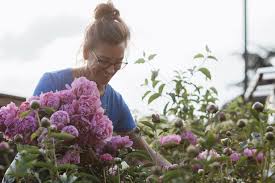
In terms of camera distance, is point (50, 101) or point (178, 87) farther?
point (178, 87)

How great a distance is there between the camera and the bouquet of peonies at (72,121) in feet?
5.96

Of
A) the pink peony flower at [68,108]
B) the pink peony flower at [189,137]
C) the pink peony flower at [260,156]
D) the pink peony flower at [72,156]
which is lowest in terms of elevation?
the pink peony flower at [260,156]

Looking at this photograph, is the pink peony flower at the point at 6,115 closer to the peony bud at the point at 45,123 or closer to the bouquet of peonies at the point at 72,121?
the bouquet of peonies at the point at 72,121

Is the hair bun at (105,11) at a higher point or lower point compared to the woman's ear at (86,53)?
higher

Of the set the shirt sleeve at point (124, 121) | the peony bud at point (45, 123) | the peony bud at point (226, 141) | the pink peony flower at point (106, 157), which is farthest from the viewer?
the shirt sleeve at point (124, 121)

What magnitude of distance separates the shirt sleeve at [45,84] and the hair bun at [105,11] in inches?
14.7

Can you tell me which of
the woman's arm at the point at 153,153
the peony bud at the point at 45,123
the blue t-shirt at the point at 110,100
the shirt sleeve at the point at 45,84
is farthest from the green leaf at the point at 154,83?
the peony bud at the point at 45,123

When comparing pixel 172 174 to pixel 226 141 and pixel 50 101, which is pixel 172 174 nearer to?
pixel 50 101

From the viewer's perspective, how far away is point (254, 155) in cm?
190

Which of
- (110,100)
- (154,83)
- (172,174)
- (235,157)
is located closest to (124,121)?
(110,100)

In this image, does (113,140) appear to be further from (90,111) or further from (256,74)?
(256,74)

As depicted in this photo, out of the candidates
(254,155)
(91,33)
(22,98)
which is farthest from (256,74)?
(254,155)

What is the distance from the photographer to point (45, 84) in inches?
104

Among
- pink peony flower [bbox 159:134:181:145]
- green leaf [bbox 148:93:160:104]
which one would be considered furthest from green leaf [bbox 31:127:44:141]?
green leaf [bbox 148:93:160:104]
